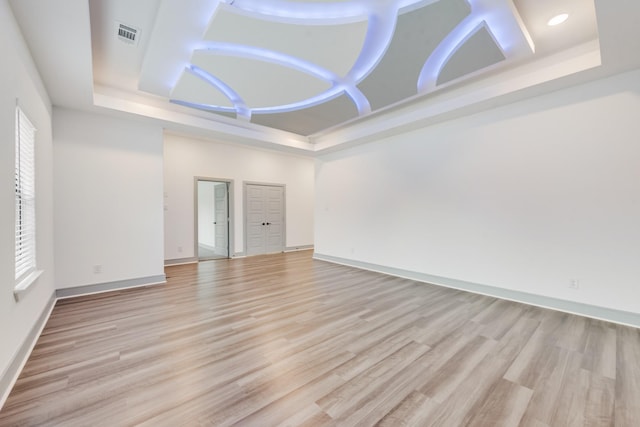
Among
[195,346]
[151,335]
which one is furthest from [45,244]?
[195,346]

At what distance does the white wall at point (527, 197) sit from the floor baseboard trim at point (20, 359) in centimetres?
505

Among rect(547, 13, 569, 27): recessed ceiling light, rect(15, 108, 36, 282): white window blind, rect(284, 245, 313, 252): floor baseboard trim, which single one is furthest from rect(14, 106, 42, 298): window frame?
rect(284, 245, 313, 252): floor baseboard trim

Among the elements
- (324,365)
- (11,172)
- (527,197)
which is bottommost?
(324,365)

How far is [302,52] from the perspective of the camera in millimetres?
2861

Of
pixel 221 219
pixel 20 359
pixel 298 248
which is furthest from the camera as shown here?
pixel 298 248

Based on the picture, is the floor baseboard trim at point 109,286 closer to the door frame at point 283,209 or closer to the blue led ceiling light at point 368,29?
the door frame at point 283,209

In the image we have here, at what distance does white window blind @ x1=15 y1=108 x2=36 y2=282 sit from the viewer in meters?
2.23

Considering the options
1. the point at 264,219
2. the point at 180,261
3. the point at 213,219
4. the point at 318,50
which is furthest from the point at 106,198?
the point at 213,219

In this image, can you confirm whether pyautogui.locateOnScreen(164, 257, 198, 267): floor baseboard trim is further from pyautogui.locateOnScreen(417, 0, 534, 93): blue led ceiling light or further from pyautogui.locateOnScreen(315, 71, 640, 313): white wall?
pyautogui.locateOnScreen(417, 0, 534, 93): blue led ceiling light

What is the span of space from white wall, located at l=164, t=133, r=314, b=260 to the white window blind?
11.7 ft

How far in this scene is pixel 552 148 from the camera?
3.38 meters

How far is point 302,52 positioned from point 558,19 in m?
2.56

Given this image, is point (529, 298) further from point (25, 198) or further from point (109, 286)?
point (109, 286)

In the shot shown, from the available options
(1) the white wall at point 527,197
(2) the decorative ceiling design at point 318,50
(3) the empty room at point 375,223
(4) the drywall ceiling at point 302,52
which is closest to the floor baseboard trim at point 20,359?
(3) the empty room at point 375,223
